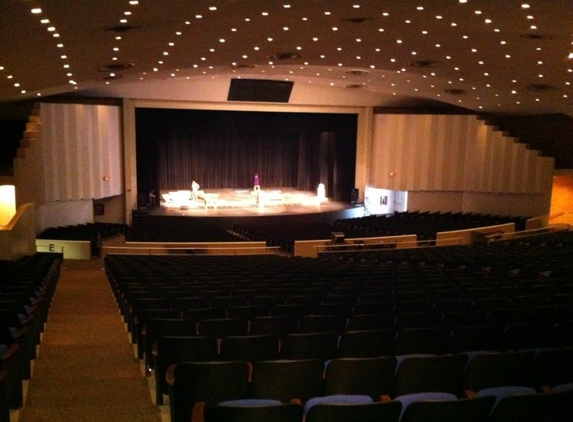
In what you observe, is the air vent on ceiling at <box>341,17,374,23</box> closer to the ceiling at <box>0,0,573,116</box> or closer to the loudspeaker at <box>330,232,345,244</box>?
the ceiling at <box>0,0,573,116</box>

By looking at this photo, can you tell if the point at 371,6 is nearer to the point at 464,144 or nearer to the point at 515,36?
the point at 515,36

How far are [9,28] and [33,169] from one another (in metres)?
11.5

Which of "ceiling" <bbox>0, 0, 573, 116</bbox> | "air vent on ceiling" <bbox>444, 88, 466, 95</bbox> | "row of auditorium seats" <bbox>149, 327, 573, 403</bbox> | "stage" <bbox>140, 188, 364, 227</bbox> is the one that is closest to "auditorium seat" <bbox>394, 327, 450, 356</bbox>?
"row of auditorium seats" <bbox>149, 327, 573, 403</bbox>

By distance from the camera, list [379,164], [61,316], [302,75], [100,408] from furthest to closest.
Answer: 1. [379,164]
2. [302,75]
3. [61,316]
4. [100,408]

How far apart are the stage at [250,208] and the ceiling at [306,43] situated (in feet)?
20.3

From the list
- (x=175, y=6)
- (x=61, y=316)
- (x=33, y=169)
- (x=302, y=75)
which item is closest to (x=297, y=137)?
(x=302, y=75)

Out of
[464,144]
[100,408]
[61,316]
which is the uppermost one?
[464,144]

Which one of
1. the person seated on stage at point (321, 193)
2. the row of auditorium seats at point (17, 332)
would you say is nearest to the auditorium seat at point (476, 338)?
the row of auditorium seats at point (17, 332)

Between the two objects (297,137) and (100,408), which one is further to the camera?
(297,137)

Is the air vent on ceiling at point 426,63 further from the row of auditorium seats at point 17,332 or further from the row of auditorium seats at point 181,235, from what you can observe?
the row of auditorium seats at point 17,332

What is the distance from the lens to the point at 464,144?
1126 inches

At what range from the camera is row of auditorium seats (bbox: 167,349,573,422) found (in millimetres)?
3383

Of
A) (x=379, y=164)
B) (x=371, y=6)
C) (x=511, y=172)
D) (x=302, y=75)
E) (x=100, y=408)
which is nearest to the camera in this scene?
(x=100, y=408)

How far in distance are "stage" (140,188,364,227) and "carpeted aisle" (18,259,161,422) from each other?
16269 mm
